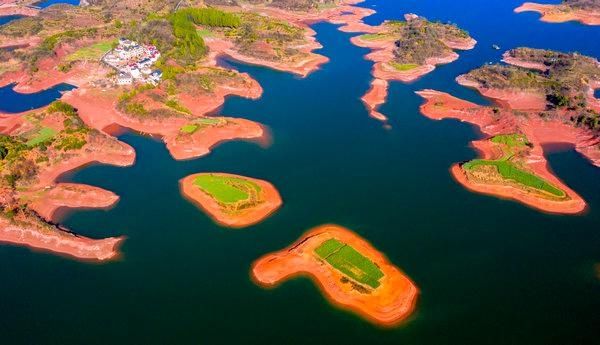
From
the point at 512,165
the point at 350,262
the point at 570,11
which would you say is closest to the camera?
the point at 350,262

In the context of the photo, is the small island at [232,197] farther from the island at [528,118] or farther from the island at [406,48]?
the island at [406,48]

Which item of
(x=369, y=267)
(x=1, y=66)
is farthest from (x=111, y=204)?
(x=1, y=66)

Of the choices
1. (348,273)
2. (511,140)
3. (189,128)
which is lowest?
(348,273)

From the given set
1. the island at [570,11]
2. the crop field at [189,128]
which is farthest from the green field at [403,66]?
→ the island at [570,11]

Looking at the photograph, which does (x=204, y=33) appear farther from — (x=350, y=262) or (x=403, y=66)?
(x=350, y=262)

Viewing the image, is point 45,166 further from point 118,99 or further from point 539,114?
point 539,114

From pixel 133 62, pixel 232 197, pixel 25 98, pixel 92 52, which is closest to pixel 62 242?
pixel 232 197

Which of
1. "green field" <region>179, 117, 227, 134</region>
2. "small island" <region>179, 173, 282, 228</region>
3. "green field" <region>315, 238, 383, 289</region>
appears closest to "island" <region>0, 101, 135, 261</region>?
"green field" <region>179, 117, 227, 134</region>
